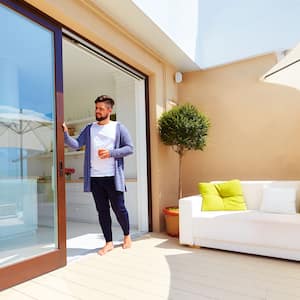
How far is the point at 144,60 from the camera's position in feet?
11.7

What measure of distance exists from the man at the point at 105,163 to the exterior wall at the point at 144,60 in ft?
2.29

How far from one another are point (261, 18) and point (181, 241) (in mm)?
3382

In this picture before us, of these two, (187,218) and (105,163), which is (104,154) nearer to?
(105,163)

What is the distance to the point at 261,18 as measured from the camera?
12.7 feet

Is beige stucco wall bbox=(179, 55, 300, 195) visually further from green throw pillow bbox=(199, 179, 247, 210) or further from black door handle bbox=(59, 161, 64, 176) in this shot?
black door handle bbox=(59, 161, 64, 176)

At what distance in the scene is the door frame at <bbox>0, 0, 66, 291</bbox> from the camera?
2.08 metres

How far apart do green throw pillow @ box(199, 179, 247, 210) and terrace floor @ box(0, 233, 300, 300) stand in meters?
0.55

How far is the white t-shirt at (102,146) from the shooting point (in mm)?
2895

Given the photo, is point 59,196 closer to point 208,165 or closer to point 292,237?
point 292,237

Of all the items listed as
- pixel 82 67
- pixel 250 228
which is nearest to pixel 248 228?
pixel 250 228

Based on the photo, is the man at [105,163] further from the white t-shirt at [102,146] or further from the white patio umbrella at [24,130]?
the white patio umbrella at [24,130]

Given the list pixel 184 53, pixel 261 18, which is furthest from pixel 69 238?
pixel 261 18

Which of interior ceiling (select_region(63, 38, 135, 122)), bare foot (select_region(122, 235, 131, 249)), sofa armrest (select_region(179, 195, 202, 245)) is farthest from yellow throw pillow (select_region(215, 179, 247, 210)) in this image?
interior ceiling (select_region(63, 38, 135, 122))

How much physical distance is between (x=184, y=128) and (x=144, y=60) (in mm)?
1086
